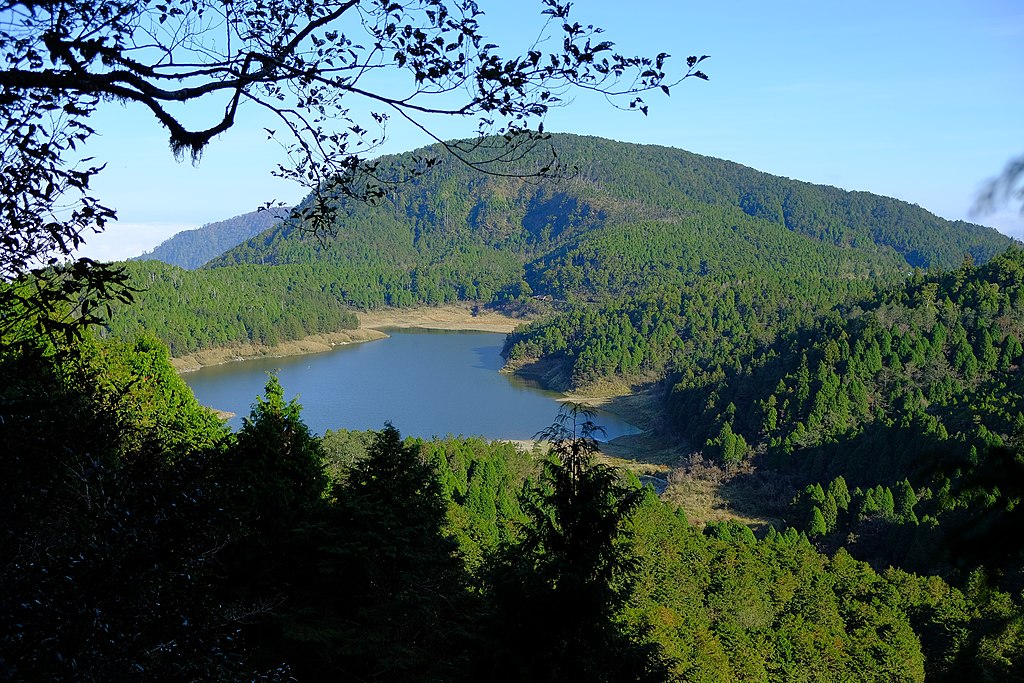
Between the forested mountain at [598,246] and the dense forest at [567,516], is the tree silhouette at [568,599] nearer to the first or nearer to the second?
the dense forest at [567,516]

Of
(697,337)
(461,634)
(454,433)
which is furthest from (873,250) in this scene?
(461,634)

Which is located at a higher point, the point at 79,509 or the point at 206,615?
the point at 79,509

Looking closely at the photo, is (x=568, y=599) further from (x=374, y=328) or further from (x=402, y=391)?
(x=374, y=328)

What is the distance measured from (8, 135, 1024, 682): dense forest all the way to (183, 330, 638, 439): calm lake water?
4.96m

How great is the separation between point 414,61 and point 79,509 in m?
2.79

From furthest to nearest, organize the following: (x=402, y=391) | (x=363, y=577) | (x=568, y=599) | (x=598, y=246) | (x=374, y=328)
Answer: (x=598, y=246) → (x=374, y=328) → (x=402, y=391) → (x=363, y=577) → (x=568, y=599)

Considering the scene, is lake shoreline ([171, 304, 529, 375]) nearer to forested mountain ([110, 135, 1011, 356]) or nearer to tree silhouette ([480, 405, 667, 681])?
forested mountain ([110, 135, 1011, 356])

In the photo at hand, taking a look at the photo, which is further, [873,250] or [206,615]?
[873,250]

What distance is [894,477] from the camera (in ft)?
102

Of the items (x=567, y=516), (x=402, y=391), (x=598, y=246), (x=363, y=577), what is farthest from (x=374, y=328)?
(x=567, y=516)

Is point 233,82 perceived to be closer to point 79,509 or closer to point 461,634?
point 79,509

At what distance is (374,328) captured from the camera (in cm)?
9869

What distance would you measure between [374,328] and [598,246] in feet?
92.7

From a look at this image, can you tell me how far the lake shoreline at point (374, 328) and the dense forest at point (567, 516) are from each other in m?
2.74
